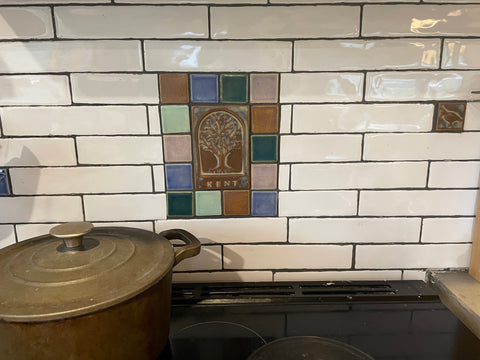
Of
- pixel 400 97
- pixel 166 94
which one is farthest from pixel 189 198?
pixel 400 97

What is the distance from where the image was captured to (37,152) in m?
0.76

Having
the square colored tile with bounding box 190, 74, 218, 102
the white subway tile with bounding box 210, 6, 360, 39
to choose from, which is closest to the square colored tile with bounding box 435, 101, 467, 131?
Result: the white subway tile with bounding box 210, 6, 360, 39

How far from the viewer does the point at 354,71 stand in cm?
74

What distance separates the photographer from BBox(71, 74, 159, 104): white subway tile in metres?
0.73

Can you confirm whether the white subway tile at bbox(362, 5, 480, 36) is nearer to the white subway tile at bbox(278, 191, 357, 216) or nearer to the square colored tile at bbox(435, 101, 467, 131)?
the square colored tile at bbox(435, 101, 467, 131)

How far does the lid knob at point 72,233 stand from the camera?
1.80 ft

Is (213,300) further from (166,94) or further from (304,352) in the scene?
(166,94)

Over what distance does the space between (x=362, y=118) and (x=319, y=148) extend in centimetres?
11

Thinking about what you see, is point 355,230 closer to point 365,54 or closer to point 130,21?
point 365,54

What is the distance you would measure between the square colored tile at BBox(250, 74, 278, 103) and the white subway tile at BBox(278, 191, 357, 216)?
0.70 ft

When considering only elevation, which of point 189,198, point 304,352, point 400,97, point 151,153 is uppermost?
point 400,97

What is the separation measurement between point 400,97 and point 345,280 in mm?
447

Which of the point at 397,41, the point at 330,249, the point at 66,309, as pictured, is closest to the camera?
the point at 66,309

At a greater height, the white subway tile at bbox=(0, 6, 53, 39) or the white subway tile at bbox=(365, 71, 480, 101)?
the white subway tile at bbox=(0, 6, 53, 39)
